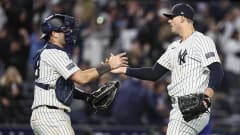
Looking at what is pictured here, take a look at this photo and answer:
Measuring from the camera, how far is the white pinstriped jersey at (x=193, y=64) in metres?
Answer: 9.12

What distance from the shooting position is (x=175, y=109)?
924 centimetres

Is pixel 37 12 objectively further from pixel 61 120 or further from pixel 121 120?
pixel 61 120

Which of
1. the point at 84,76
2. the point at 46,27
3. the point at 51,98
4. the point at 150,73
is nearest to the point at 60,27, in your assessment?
the point at 46,27

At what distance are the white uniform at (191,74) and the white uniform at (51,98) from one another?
122 centimetres

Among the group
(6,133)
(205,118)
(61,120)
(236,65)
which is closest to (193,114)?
(205,118)

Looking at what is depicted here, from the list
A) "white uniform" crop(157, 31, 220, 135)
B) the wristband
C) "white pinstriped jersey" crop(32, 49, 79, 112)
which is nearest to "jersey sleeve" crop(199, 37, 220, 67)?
"white uniform" crop(157, 31, 220, 135)

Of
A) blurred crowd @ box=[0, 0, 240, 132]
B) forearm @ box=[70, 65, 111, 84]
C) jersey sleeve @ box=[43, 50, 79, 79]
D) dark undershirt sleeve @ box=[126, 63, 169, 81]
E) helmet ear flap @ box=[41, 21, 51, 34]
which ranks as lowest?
blurred crowd @ box=[0, 0, 240, 132]

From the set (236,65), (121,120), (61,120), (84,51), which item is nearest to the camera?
(61,120)

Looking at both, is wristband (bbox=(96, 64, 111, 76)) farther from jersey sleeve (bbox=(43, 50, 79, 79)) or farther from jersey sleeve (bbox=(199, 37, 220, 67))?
jersey sleeve (bbox=(199, 37, 220, 67))

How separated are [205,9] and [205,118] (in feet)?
32.3

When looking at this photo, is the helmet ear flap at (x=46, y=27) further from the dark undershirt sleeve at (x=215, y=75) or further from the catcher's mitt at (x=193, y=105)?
the dark undershirt sleeve at (x=215, y=75)

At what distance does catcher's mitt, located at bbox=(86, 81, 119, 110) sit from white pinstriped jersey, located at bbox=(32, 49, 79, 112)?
59 centimetres

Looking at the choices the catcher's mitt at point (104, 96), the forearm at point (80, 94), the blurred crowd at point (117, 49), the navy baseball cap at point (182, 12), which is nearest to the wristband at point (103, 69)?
the catcher's mitt at point (104, 96)

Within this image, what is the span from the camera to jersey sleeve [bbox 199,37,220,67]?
9.07 metres
